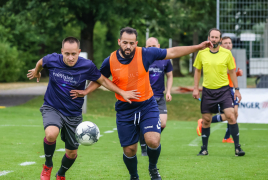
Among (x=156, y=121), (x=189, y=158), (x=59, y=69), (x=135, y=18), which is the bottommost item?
(x=189, y=158)

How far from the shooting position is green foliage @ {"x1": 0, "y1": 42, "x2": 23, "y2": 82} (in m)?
29.6

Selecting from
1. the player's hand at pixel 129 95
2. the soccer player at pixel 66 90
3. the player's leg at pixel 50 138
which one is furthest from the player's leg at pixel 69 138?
the player's hand at pixel 129 95

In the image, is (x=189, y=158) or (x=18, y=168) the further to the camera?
(x=189, y=158)

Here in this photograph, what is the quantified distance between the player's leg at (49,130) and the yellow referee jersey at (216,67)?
3.33m

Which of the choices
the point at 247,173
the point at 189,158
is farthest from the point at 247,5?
the point at 247,173

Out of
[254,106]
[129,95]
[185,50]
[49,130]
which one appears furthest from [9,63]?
[185,50]

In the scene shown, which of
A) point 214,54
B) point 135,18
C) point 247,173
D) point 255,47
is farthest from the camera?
point 135,18

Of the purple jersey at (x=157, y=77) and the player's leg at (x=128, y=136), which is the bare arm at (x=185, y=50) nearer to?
the player's leg at (x=128, y=136)

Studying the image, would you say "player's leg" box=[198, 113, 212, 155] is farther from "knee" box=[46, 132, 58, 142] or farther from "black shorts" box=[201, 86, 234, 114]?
"knee" box=[46, 132, 58, 142]

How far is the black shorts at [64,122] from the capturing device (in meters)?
5.26

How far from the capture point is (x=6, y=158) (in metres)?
7.12

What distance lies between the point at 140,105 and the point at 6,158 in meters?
3.10

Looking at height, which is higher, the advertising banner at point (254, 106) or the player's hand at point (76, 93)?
the player's hand at point (76, 93)

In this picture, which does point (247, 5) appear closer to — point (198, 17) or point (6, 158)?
point (6, 158)
